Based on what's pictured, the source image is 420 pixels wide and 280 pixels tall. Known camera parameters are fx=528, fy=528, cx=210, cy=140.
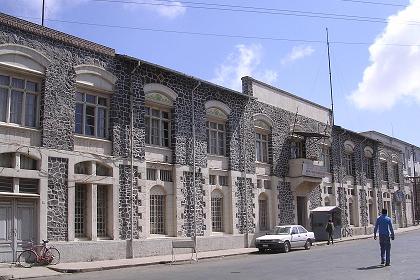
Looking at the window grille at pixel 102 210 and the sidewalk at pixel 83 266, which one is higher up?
the window grille at pixel 102 210

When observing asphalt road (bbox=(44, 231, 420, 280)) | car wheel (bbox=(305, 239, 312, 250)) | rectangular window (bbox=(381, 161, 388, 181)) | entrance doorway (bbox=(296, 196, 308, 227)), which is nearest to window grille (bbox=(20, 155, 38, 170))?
asphalt road (bbox=(44, 231, 420, 280))

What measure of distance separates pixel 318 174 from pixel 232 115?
9.01 metres

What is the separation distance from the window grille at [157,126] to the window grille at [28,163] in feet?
20.8

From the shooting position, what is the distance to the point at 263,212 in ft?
108

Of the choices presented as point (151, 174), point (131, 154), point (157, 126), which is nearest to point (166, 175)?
point (151, 174)

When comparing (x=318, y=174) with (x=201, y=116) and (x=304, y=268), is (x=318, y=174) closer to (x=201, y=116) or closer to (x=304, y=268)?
(x=201, y=116)

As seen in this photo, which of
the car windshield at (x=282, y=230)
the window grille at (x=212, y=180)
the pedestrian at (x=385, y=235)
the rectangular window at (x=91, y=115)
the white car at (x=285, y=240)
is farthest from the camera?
the window grille at (x=212, y=180)

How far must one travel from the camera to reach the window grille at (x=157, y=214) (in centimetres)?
2520

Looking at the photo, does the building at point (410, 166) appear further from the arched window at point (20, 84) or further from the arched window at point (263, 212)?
the arched window at point (20, 84)

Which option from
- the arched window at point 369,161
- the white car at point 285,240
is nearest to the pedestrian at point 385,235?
the white car at point 285,240

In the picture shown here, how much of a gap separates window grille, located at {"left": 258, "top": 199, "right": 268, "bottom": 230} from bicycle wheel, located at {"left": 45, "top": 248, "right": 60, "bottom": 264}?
15.4 m

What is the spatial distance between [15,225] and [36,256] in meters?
1.40

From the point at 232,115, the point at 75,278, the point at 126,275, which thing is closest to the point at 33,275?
the point at 75,278

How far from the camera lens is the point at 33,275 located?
1678 cm
